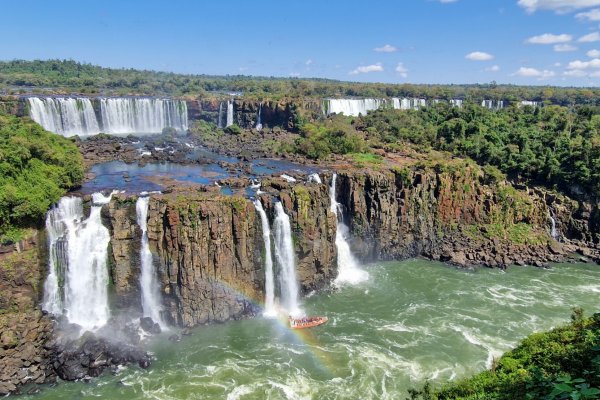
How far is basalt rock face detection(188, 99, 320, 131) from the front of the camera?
234ft

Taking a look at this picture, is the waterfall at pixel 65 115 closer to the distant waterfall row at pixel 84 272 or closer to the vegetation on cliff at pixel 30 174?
the vegetation on cliff at pixel 30 174

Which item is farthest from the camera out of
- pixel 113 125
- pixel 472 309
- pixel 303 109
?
pixel 303 109

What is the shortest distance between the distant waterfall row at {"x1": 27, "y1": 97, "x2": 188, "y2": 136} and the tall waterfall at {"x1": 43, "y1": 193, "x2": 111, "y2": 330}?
110 feet

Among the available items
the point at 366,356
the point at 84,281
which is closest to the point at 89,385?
the point at 84,281

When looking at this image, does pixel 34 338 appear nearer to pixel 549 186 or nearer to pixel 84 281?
pixel 84 281

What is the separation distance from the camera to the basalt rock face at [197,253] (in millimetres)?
27844

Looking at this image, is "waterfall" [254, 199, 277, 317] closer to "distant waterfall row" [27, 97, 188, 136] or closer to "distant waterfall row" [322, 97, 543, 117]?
"distant waterfall row" [27, 97, 188, 136]

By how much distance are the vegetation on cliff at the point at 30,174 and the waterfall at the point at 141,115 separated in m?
24.7

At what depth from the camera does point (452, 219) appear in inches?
1650

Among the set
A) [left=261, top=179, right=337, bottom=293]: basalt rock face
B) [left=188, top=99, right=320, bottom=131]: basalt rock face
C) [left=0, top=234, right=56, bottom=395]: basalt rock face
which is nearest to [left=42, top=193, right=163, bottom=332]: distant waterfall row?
[left=0, top=234, right=56, bottom=395]: basalt rock face

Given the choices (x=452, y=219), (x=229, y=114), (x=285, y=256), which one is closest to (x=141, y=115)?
(x=229, y=114)

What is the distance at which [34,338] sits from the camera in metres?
24.5

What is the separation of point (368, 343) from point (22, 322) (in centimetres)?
1959

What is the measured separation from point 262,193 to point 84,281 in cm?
1304
